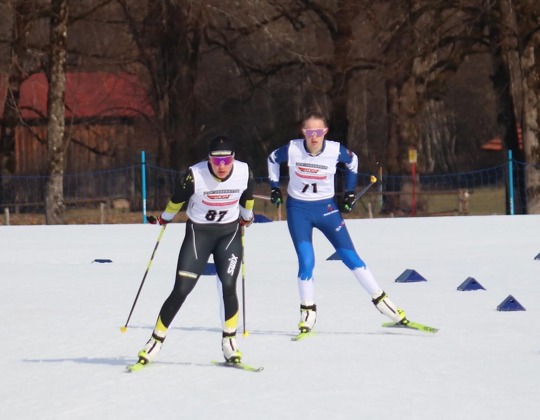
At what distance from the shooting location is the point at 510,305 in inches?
465

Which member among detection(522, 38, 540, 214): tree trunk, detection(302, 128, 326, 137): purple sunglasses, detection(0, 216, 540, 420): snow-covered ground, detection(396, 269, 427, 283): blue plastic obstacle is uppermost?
detection(522, 38, 540, 214): tree trunk

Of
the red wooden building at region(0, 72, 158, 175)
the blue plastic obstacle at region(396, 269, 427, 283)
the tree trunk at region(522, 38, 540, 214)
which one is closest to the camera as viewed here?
the blue plastic obstacle at region(396, 269, 427, 283)

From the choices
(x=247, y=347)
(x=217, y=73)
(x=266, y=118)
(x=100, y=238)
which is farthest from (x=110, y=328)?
(x=266, y=118)

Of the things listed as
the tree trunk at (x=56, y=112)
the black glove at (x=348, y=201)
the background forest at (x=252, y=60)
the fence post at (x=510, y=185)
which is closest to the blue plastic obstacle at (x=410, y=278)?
the black glove at (x=348, y=201)

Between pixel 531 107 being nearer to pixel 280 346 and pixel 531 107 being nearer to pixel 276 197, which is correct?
pixel 276 197

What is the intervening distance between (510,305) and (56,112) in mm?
21054

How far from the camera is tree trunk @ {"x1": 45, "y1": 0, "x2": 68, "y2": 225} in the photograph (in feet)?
101

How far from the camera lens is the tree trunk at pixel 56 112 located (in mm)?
30641

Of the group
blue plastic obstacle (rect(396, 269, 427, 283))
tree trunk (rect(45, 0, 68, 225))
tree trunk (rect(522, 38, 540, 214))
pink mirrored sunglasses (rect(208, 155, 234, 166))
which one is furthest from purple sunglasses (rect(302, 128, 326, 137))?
tree trunk (rect(522, 38, 540, 214))

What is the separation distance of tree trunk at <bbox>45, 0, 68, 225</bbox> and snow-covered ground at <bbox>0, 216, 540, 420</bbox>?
12227 millimetres

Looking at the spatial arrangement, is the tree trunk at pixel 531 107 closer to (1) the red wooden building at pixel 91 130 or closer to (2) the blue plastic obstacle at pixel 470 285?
(2) the blue plastic obstacle at pixel 470 285

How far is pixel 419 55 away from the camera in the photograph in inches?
1272

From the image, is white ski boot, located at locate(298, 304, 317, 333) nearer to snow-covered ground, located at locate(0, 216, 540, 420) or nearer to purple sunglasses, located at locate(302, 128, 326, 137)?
snow-covered ground, located at locate(0, 216, 540, 420)

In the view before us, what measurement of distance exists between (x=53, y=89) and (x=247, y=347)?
22.2 metres
